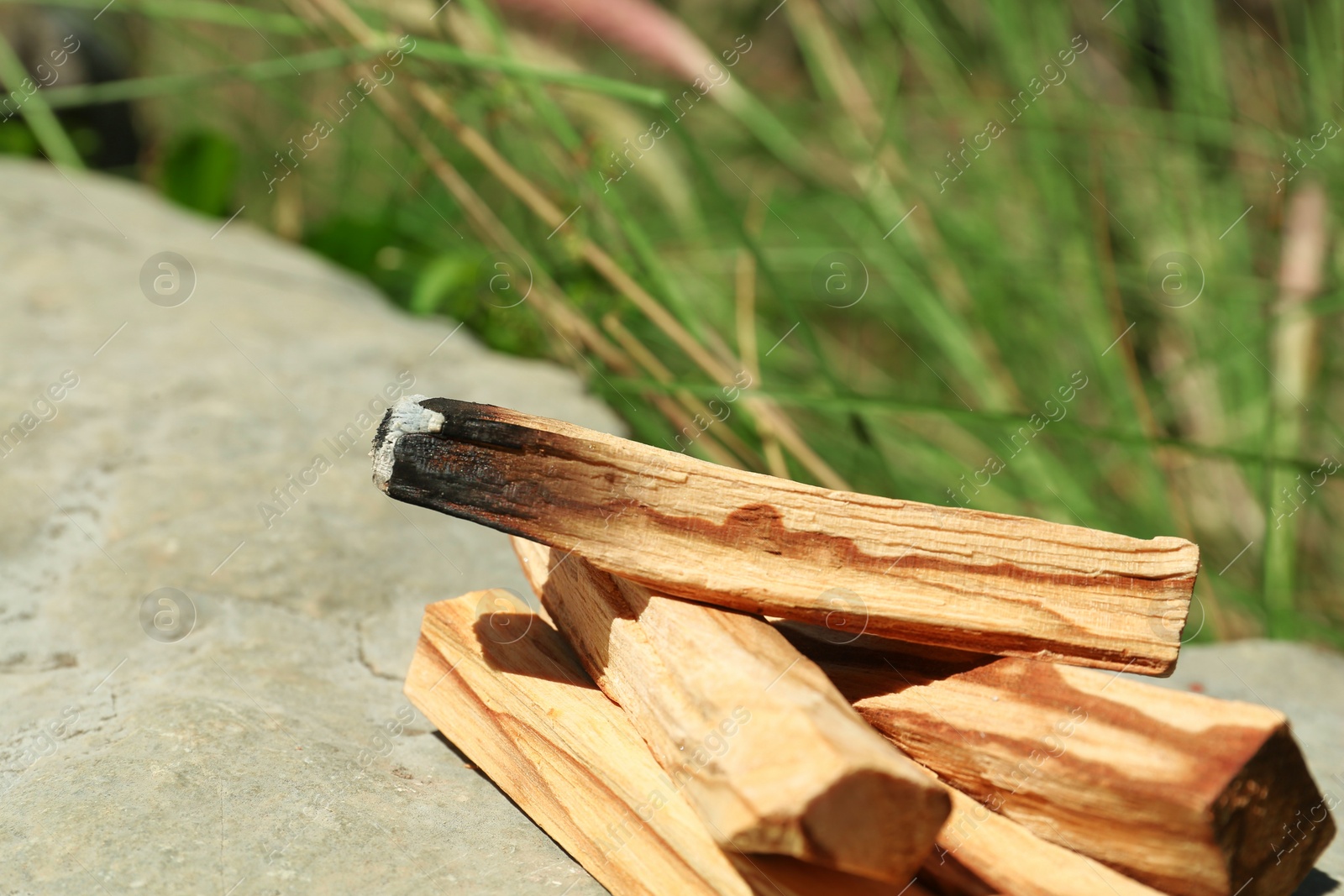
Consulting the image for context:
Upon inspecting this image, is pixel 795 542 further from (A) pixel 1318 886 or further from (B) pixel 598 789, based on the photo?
(A) pixel 1318 886

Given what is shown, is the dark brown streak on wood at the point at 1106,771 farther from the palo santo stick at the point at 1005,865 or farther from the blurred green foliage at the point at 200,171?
the blurred green foliage at the point at 200,171

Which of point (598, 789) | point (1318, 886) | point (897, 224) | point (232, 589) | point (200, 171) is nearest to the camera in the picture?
point (598, 789)

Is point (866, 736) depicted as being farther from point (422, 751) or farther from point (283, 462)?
point (283, 462)

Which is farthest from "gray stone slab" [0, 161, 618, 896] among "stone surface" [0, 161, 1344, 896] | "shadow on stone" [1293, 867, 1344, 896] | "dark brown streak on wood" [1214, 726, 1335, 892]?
"shadow on stone" [1293, 867, 1344, 896]

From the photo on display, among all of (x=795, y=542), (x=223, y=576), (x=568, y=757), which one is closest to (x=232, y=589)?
(x=223, y=576)

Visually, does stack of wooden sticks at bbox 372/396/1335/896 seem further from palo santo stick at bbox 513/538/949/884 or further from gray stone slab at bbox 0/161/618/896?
gray stone slab at bbox 0/161/618/896

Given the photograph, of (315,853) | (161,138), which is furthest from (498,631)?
(161,138)

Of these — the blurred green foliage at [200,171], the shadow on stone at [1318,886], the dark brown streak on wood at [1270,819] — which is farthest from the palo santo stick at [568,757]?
the blurred green foliage at [200,171]
